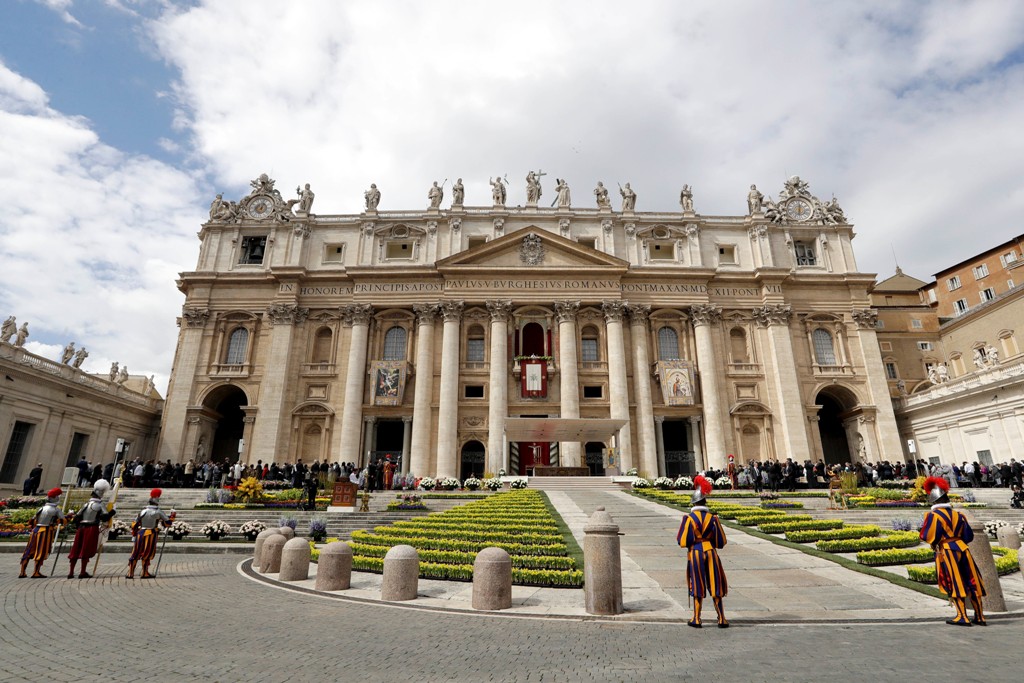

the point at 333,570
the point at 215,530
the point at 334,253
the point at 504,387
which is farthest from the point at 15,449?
the point at 333,570

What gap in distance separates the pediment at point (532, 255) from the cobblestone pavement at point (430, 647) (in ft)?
124

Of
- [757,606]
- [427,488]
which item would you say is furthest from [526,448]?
[757,606]

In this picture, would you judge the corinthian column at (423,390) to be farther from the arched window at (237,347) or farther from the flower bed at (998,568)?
the flower bed at (998,568)

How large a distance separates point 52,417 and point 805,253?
6133 centimetres

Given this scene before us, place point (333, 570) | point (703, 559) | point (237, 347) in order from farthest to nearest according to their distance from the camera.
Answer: point (237, 347) → point (333, 570) → point (703, 559)

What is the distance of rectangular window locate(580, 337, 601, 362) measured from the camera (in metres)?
45.7

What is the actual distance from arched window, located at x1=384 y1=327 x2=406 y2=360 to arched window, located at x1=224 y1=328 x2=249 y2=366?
12.1m

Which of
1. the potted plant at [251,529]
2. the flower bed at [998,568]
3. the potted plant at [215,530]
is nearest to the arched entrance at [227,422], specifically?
the potted plant at [215,530]

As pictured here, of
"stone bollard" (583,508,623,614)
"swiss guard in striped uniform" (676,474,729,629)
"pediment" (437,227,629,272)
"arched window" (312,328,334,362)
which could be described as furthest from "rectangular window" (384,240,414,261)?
"swiss guard in striped uniform" (676,474,729,629)

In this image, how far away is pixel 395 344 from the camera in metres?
46.4

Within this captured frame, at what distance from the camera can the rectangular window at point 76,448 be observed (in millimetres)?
36500

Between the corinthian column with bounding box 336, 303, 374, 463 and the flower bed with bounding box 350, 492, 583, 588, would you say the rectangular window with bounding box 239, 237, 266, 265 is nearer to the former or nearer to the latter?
the corinthian column with bounding box 336, 303, 374, 463

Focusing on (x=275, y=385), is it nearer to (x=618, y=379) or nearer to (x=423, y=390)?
(x=423, y=390)

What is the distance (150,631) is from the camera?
8.02 metres
